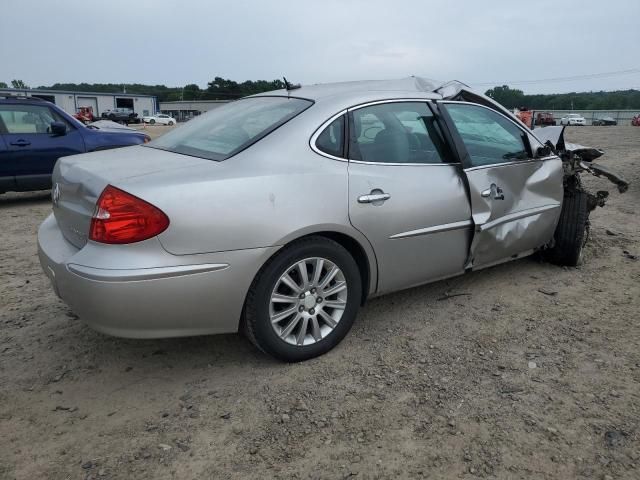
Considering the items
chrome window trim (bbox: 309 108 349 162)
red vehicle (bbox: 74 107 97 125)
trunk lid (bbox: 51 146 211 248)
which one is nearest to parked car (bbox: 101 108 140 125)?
red vehicle (bbox: 74 107 97 125)

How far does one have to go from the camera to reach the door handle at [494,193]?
361 cm

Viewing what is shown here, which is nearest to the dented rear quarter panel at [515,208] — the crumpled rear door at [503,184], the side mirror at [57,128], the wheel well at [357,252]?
the crumpled rear door at [503,184]

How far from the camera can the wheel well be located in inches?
118

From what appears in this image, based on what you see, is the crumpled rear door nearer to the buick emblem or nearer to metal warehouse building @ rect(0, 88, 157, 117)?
the buick emblem

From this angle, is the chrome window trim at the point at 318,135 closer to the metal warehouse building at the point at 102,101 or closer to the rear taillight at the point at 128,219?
the rear taillight at the point at 128,219

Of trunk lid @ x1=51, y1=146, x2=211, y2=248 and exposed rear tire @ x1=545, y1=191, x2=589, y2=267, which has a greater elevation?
trunk lid @ x1=51, y1=146, x2=211, y2=248

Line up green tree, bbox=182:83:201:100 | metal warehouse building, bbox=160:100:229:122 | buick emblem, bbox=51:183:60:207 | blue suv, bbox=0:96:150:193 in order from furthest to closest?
green tree, bbox=182:83:201:100 < metal warehouse building, bbox=160:100:229:122 < blue suv, bbox=0:96:150:193 < buick emblem, bbox=51:183:60:207

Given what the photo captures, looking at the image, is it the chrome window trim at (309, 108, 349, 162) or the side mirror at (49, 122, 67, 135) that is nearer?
the chrome window trim at (309, 108, 349, 162)

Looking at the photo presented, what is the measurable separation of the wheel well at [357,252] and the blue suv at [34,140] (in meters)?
6.20

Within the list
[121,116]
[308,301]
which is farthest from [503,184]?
[121,116]

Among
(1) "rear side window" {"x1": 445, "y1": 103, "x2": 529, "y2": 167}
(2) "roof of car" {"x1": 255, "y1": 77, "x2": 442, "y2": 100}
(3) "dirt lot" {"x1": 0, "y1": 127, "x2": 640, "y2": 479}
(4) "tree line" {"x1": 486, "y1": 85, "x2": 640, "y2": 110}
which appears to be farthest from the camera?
(4) "tree line" {"x1": 486, "y1": 85, "x2": 640, "y2": 110}

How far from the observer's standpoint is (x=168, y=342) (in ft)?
10.9

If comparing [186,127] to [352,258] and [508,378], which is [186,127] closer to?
[352,258]

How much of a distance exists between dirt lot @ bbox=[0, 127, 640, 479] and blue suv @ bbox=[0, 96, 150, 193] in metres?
4.20
